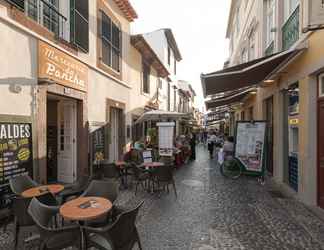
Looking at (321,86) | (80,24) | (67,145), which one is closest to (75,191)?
(67,145)

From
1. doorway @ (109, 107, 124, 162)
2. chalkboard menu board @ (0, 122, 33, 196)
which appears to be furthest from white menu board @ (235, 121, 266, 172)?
chalkboard menu board @ (0, 122, 33, 196)

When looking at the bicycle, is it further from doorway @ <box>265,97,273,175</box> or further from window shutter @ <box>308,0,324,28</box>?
window shutter @ <box>308,0,324,28</box>

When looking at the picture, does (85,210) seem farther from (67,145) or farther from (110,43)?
(110,43)

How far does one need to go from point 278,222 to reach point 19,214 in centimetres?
449

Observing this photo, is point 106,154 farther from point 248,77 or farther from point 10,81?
point 248,77

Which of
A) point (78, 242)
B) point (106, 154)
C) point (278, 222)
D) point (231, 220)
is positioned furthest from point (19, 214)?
point (106, 154)

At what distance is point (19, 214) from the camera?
11.8 feet

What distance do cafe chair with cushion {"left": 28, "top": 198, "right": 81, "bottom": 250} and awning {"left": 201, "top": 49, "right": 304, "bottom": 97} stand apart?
188 inches

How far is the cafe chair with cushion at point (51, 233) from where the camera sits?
308 centimetres

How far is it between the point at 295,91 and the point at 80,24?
6348 mm

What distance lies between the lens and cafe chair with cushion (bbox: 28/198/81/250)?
3078mm

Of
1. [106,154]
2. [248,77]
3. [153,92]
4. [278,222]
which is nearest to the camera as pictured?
[278,222]

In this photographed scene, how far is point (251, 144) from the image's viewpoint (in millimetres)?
8922

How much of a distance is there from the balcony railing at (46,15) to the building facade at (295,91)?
4.49 meters
